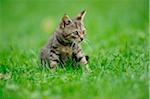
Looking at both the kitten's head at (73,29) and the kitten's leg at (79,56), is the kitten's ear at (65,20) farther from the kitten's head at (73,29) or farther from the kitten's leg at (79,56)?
the kitten's leg at (79,56)

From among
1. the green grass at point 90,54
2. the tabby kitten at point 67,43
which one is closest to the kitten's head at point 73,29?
the tabby kitten at point 67,43

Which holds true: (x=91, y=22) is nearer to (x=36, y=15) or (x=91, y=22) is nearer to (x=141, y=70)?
(x=36, y=15)

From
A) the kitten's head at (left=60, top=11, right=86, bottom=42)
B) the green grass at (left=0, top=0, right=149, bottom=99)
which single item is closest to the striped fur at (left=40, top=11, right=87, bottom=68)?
the kitten's head at (left=60, top=11, right=86, bottom=42)

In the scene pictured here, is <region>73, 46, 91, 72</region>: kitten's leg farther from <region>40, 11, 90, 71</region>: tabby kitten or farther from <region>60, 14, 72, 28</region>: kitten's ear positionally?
<region>60, 14, 72, 28</region>: kitten's ear

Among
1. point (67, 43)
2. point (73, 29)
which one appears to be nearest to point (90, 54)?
point (67, 43)

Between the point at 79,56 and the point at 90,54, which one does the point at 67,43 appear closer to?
the point at 79,56

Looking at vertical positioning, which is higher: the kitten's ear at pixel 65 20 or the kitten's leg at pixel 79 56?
the kitten's ear at pixel 65 20

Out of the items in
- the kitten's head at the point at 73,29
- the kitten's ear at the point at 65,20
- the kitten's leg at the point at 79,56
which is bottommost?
the kitten's leg at the point at 79,56

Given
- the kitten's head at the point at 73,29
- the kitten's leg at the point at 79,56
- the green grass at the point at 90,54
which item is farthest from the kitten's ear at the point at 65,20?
the green grass at the point at 90,54

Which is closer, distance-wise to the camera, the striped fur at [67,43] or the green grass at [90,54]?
the green grass at [90,54]
